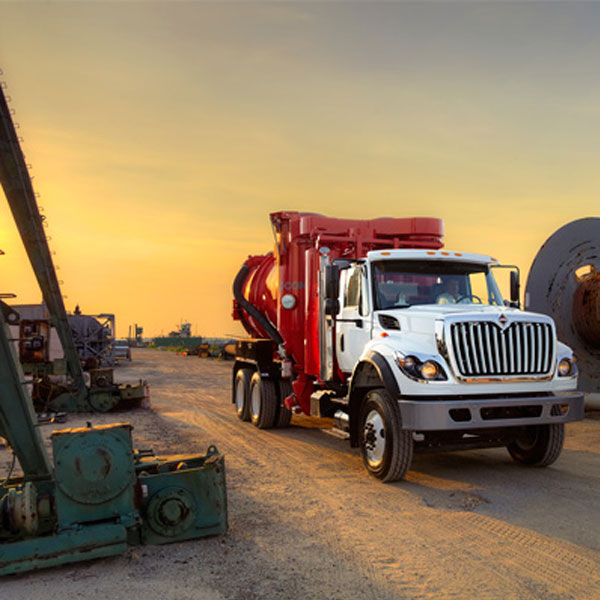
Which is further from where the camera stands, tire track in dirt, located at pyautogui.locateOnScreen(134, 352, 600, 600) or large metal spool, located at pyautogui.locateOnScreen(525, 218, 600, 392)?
large metal spool, located at pyautogui.locateOnScreen(525, 218, 600, 392)

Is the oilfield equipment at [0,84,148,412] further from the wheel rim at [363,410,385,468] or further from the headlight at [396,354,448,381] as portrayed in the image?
the headlight at [396,354,448,381]

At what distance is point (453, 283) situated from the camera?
8.57m

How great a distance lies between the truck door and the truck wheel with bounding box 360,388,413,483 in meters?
0.96

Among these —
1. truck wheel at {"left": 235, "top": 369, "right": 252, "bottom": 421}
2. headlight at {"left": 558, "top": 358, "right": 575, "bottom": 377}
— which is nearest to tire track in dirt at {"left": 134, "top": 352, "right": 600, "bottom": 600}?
headlight at {"left": 558, "top": 358, "right": 575, "bottom": 377}

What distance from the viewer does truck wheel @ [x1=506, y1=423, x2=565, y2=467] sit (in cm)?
790

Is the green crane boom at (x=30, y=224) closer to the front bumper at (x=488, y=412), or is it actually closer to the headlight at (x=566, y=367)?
the front bumper at (x=488, y=412)

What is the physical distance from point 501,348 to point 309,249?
4276 millimetres

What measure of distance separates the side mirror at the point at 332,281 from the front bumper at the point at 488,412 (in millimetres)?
2161

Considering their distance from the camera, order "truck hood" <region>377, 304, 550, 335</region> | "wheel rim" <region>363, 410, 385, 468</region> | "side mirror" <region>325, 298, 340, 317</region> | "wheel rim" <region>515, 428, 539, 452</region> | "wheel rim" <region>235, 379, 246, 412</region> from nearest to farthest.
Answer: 1. "truck hood" <region>377, 304, 550, 335</region>
2. "wheel rim" <region>363, 410, 385, 468</region>
3. "wheel rim" <region>515, 428, 539, 452</region>
4. "side mirror" <region>325, 298, 340, 317</region>
5. "wheel rim" <region>235, 379, 246, 412</region>

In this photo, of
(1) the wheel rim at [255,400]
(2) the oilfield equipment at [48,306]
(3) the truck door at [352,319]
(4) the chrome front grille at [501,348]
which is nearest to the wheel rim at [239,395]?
(1) the wheel rim at [255,400]

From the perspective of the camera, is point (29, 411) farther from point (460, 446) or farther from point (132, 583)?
point (460, 446)

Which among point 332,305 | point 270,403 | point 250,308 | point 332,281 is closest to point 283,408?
point 270,403

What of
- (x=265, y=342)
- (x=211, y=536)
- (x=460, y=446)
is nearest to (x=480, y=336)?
(x=460, y=446)

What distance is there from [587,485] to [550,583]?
3.15 meters
